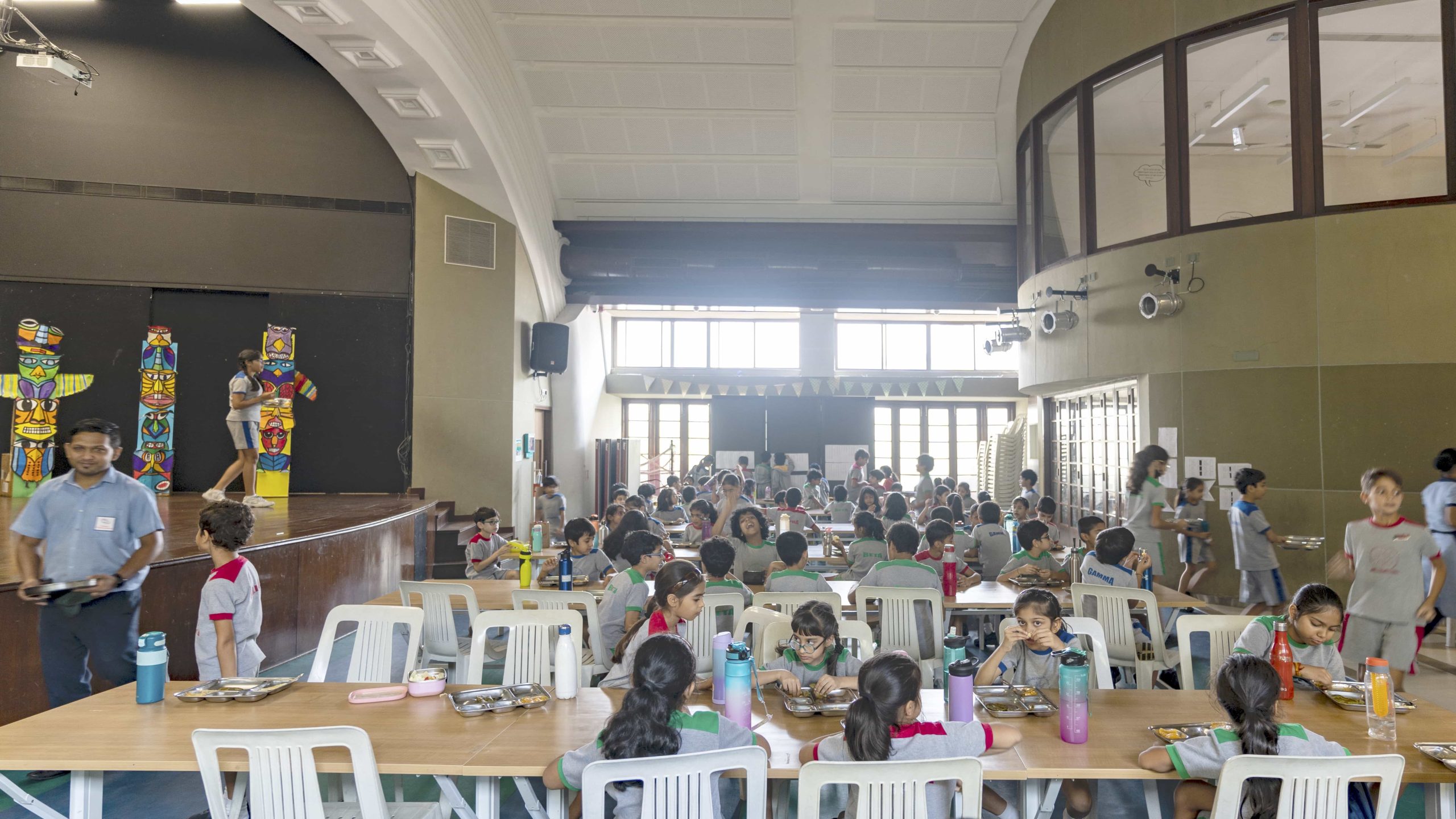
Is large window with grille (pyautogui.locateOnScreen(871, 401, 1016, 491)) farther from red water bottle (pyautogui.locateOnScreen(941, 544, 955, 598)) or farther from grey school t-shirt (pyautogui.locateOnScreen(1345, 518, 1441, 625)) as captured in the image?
grey school t-shirt (pyautogui.locateOnScreen(1345, 518, 1441, 625))

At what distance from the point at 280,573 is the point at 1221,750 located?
541cm

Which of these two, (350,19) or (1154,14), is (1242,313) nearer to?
(1154,14)

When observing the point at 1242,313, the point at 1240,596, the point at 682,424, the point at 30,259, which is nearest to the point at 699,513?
the point at 1240,596

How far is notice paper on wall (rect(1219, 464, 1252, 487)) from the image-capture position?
23.6 feet

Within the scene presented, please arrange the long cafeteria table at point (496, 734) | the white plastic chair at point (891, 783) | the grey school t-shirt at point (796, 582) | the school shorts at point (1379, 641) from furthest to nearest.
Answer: the grey school t-shirt at point (796, 582) → the school shorts at point (1379, 641) → the long cafeteria table at point (496, 734) → the white plastic chair at point (891, 783)

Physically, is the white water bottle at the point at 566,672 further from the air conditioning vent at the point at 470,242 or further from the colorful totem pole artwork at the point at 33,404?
the colorful totem pole artwork at the point at 33,404

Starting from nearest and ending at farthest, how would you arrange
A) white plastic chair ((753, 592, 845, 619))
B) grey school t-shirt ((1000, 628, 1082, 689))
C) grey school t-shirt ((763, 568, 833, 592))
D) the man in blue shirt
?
grey school t-shirt ((1000, 628, 1082, 689)) → the man in blue shirt → white plastic chair ((753, 592, 845, 619)) → grey school t-shirt ((763, 568, 833, 592))

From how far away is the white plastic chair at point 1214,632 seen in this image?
355 centimetres

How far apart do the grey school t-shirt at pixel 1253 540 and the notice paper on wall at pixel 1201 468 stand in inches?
45.3

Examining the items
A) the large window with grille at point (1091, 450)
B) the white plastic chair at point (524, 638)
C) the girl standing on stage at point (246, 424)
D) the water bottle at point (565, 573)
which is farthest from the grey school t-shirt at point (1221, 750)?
the girl standing on stage at point (246, 424)

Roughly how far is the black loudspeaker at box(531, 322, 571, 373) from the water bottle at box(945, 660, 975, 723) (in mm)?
8742

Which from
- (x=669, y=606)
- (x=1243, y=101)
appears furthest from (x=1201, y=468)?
(x=669, y=606)

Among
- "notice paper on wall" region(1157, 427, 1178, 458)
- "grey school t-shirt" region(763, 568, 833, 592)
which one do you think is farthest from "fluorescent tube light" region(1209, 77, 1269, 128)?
"grey school t-shirt" region(763, 568, 833, 592)

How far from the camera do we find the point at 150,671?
296cm
